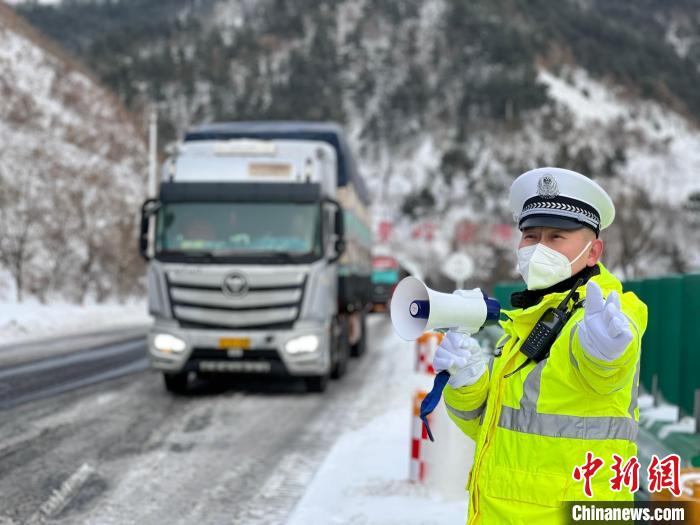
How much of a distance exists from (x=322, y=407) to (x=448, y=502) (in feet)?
16.1

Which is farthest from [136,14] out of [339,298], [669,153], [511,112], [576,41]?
[339,298]

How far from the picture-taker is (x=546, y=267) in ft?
8.86

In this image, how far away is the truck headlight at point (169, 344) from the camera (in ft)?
35.8

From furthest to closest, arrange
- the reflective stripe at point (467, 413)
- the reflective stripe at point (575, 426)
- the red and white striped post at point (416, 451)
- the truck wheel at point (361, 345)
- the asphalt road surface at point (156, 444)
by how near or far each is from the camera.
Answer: the truck wheel at point (361, 345)
the red and white striped post at point (416, 451)
the asphalt road surface at point (156, 444)
the reflective stripe at point (467, 413)
the reflective stripe at point (575, 426)

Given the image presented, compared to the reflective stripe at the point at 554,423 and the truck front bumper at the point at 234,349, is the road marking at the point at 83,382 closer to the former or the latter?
the truck front bumper at the point at 234,349

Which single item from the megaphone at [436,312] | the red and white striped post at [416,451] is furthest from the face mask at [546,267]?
the red and white striped post at [416,451]

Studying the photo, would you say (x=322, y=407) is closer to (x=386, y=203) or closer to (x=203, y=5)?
(x=386, y=203)

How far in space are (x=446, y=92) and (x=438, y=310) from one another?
12742 cm

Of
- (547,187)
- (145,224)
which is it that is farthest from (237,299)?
(547,187)

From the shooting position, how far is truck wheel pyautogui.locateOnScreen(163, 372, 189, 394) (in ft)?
38.2

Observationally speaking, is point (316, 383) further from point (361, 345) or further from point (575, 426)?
point (575, 426)

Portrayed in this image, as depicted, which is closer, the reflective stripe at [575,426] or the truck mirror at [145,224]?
the reflective stripe at [575,426]

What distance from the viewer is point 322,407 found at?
11.0 m

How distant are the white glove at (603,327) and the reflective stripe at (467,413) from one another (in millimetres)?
620
